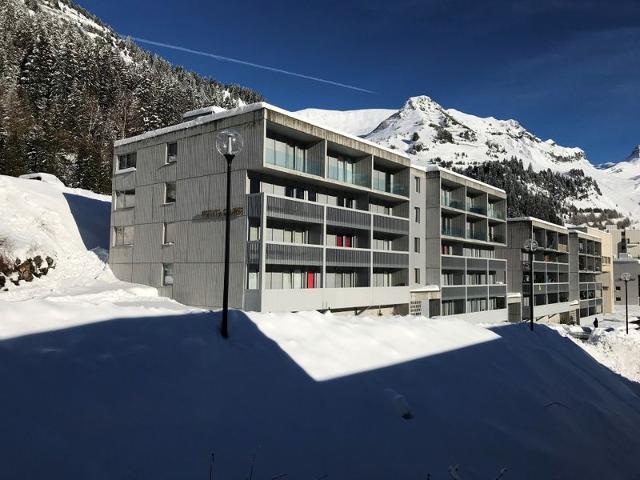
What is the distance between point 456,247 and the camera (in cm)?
4775

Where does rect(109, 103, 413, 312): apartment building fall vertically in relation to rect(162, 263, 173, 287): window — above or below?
above

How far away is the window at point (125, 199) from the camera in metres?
34.1

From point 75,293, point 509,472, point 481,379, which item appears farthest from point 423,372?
point 75,293

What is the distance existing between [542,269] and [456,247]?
21.9m

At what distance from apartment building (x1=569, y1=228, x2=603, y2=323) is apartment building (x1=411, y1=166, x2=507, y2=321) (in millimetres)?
25784

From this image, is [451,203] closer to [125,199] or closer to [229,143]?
[125,199]

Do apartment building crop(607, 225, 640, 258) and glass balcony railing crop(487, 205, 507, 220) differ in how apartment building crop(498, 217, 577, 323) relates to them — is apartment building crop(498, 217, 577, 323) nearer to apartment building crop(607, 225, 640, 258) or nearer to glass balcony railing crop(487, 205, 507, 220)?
glass balcony railing crop(487, 205, 507, 220)

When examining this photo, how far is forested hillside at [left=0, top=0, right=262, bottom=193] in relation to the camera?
5953 cm

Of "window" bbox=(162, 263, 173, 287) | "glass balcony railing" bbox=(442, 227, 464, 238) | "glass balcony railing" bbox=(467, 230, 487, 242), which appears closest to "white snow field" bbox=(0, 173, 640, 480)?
"window" bbox=(162, 263, 173, 287)

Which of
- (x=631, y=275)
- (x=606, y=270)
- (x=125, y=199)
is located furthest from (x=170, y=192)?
(x=631, y=275)

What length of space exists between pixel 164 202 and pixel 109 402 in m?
25.8

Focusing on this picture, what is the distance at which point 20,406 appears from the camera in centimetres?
611

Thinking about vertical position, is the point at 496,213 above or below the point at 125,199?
above

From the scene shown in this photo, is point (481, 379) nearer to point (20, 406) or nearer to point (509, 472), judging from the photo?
point (509, 472)
